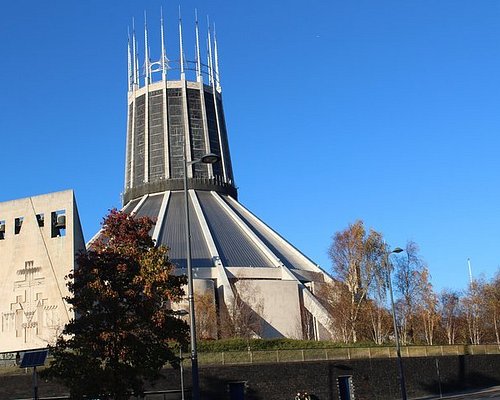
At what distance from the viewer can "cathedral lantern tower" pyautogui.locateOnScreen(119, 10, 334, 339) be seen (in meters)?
49.8

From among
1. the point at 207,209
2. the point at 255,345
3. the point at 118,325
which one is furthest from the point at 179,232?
the point at 118,325

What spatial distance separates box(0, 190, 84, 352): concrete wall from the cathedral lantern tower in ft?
52.7

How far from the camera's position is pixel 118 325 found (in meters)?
21.7

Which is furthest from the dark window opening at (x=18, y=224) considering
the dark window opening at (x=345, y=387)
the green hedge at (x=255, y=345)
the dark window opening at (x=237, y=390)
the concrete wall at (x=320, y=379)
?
the dark window opening at (x=345, y=387)

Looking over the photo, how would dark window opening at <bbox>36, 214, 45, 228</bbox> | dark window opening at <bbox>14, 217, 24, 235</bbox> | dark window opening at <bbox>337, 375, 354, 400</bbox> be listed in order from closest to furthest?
dark window opening at <bbox>36, 214, 45, 228</bbox>, dark window opening at <bbox>14, 217, 24, 235</bbox>, dark window opening at <bbox>337, 375, 354, 400</bbox>

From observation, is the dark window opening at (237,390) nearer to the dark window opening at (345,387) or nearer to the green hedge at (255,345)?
the green hedge at (255,345)

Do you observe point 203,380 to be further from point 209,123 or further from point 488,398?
point 209,123

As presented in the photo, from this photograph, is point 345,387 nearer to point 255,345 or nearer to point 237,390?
point 255,345

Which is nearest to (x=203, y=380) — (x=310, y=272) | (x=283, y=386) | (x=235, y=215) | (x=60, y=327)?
(x=283, y=386)

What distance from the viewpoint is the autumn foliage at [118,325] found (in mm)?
21172

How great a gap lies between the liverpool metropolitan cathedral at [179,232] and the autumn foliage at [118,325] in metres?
4.35

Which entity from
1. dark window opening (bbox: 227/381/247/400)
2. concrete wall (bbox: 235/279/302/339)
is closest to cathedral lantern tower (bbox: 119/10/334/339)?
concrete wall (bbox: 235/279/302/339)

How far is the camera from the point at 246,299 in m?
48.6

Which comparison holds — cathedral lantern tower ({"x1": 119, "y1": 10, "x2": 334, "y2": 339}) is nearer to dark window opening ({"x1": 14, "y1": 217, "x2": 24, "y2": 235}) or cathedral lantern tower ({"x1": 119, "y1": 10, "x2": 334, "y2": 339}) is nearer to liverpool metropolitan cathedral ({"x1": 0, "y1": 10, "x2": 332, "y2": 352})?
liverpool metropolitan cathedral ({"x1": 0, "y1": 10, "x2": 332, "y2": 352})
